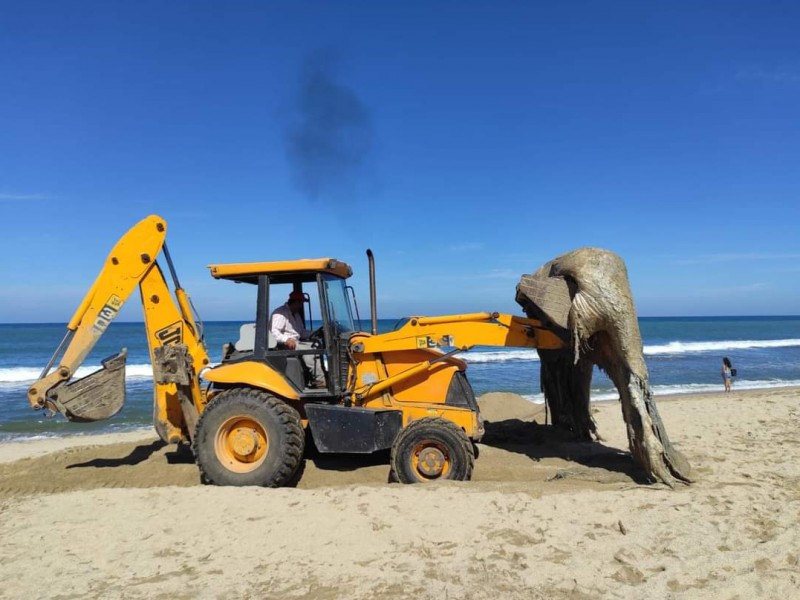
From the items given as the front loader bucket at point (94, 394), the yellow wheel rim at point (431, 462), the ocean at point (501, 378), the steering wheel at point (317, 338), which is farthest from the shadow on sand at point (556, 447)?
the front loader bucket at point (94, 394)

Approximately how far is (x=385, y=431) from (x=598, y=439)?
11.7 feet

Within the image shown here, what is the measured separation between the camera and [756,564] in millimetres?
4141

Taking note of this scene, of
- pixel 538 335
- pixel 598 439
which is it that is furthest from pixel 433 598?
pixel 598 439

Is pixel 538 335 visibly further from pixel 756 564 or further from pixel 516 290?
pixel 756 564

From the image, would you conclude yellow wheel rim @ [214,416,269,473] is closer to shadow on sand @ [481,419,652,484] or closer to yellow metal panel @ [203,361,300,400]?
yellow metal panel @ [203,361,300,400]

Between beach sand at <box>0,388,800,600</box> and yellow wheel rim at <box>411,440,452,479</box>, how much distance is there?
34cm

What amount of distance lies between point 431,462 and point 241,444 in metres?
2.07

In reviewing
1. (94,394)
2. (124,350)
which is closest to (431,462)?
(124,350)

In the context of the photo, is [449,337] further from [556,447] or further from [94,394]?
[94,394]

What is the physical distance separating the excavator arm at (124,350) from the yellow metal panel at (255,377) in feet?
1.63

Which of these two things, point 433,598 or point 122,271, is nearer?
point 433,598

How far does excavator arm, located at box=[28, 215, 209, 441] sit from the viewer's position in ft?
20.8

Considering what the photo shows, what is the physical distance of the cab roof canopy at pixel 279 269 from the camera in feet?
20.6

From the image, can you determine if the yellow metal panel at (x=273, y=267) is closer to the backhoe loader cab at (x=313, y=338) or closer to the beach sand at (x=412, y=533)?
the backhoe loader cab at (x=313, y=338)
